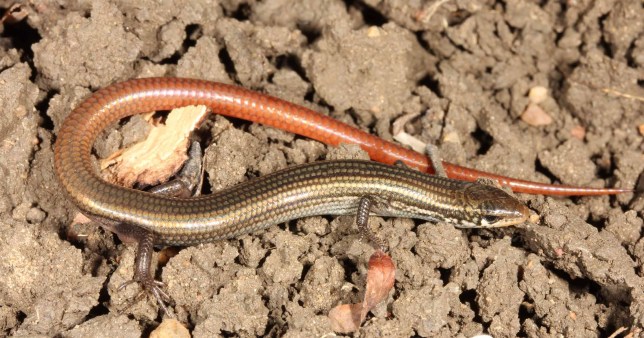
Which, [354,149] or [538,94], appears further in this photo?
[538,94]

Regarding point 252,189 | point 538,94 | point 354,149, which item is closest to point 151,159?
point 252,189

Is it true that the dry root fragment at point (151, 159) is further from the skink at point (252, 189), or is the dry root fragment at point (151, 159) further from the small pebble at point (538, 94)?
the small pebble at point (538, 94)

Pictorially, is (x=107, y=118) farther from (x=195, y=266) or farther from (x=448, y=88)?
(x=448, y=88)

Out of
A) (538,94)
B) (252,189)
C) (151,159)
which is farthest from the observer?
(538,94)

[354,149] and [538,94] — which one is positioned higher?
[538,94]

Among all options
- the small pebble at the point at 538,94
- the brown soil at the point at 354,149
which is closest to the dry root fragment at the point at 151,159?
the brown soil at the point at 354,149

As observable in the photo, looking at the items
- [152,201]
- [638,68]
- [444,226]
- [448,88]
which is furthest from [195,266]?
[638,68]

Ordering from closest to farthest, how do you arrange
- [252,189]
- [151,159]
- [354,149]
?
[252,189] → [151,159] → [354,149]

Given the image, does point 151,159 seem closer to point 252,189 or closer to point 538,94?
point 252,189
